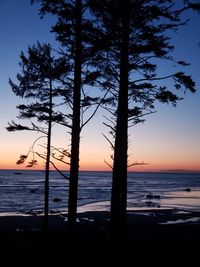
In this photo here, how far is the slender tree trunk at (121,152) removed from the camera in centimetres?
1111

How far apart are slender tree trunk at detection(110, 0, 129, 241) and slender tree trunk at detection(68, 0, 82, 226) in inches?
81.4

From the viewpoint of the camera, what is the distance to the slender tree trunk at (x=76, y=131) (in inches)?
514

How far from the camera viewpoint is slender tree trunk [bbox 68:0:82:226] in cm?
1305

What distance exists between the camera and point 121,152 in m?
11.4

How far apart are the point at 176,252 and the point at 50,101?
461 inches

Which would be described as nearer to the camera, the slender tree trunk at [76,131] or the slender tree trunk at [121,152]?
the slender tree trunk at [121,152]

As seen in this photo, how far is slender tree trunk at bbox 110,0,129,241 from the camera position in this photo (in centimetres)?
1111

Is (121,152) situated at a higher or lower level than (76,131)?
lower

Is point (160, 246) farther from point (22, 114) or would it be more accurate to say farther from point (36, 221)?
point (36, 221)

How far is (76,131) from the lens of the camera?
44.0 ft

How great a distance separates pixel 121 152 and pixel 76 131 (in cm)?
269

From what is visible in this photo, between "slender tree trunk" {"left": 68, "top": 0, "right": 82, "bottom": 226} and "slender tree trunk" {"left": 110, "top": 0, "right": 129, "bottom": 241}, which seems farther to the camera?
"slender tree trunk" {"left": 68, "top": 0, "right": 82, "bottom": 226}

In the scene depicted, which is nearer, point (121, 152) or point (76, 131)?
point (121, 152)

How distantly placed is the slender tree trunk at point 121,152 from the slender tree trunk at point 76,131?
2067 millimetres
